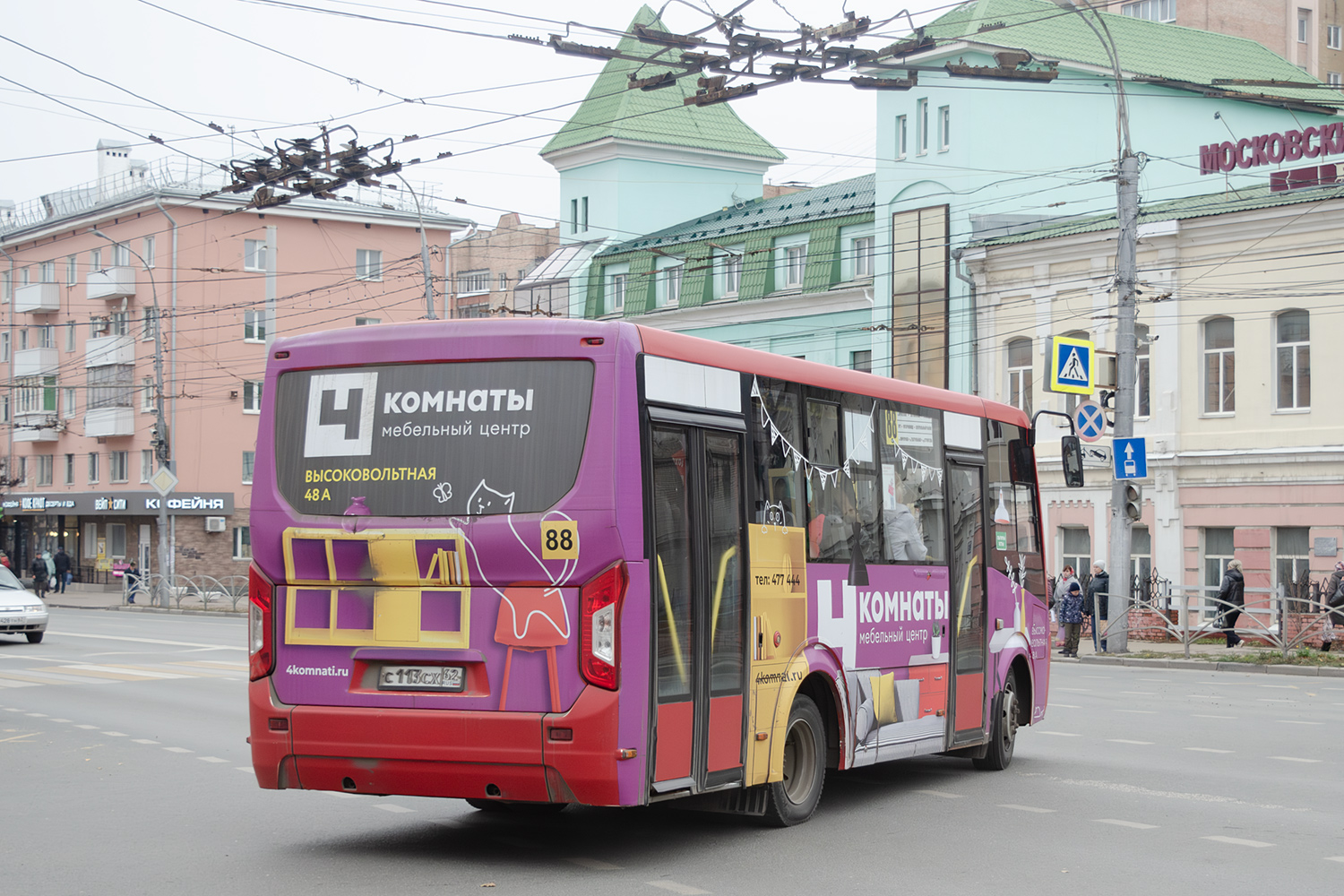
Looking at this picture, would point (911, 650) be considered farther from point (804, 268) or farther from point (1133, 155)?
point (804, 268)

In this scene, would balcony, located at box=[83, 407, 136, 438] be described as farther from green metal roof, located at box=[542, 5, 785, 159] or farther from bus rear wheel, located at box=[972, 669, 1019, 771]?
bus rear wheel, located at box=[972, 669, 1019, 771]

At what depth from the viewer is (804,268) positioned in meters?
44.5

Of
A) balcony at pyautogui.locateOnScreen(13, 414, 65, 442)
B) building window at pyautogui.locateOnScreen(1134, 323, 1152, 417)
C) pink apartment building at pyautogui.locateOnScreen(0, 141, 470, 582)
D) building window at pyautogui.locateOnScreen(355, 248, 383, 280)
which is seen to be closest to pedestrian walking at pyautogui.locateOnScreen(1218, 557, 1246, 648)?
building window at pyautogui.locateOnScreen(1134, 323, 1152, 417)

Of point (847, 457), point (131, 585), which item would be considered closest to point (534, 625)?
point (847, 457)

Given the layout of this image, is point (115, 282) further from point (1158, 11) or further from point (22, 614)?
point (1158, 11)

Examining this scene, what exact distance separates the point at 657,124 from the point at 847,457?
43.0m

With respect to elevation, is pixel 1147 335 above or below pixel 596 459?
above

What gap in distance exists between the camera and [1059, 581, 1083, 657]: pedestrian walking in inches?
1103

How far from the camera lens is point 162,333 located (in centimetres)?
6209

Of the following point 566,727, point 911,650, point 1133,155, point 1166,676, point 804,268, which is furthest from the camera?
point 804,268

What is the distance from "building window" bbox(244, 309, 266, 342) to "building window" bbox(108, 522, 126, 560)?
29.1ft

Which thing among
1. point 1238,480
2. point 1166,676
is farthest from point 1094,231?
point 1166,676

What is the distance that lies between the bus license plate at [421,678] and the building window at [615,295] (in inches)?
1644

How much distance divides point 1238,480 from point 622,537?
27319 millimetres
